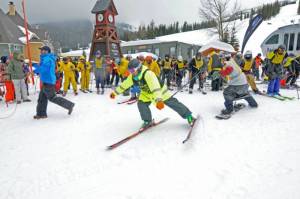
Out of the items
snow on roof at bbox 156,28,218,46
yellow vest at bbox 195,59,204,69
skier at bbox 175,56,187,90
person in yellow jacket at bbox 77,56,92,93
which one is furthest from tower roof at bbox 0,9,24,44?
yellow vest at bbox 195,59,204,69

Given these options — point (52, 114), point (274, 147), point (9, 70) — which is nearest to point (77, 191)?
point (274, 147)

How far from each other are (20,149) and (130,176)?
7.86 ft

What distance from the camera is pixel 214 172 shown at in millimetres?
3029

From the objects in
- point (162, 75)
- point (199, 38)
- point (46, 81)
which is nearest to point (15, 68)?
point (46, 81)

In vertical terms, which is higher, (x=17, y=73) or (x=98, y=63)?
(x=98, y=63)

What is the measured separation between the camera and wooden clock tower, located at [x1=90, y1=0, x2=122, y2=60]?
1862cm

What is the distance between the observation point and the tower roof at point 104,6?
18547mm

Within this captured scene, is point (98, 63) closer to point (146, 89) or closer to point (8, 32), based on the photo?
point (146, 89)

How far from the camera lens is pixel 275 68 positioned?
310 inches

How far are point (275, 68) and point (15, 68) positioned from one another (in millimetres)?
9248

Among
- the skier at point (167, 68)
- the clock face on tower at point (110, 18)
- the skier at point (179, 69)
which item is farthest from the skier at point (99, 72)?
the clock face on tower at point (110, 18)

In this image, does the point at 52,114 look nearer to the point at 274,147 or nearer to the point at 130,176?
the point at 130,176

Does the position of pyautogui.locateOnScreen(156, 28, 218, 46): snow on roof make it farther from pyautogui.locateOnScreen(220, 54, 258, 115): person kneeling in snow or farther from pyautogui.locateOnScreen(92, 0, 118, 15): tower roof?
pyautogui.locateOnScreen(220, 54, 258, 115): person kneeling in snow

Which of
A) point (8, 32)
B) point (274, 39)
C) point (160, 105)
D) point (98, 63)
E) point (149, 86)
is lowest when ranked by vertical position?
point (160, 105)
